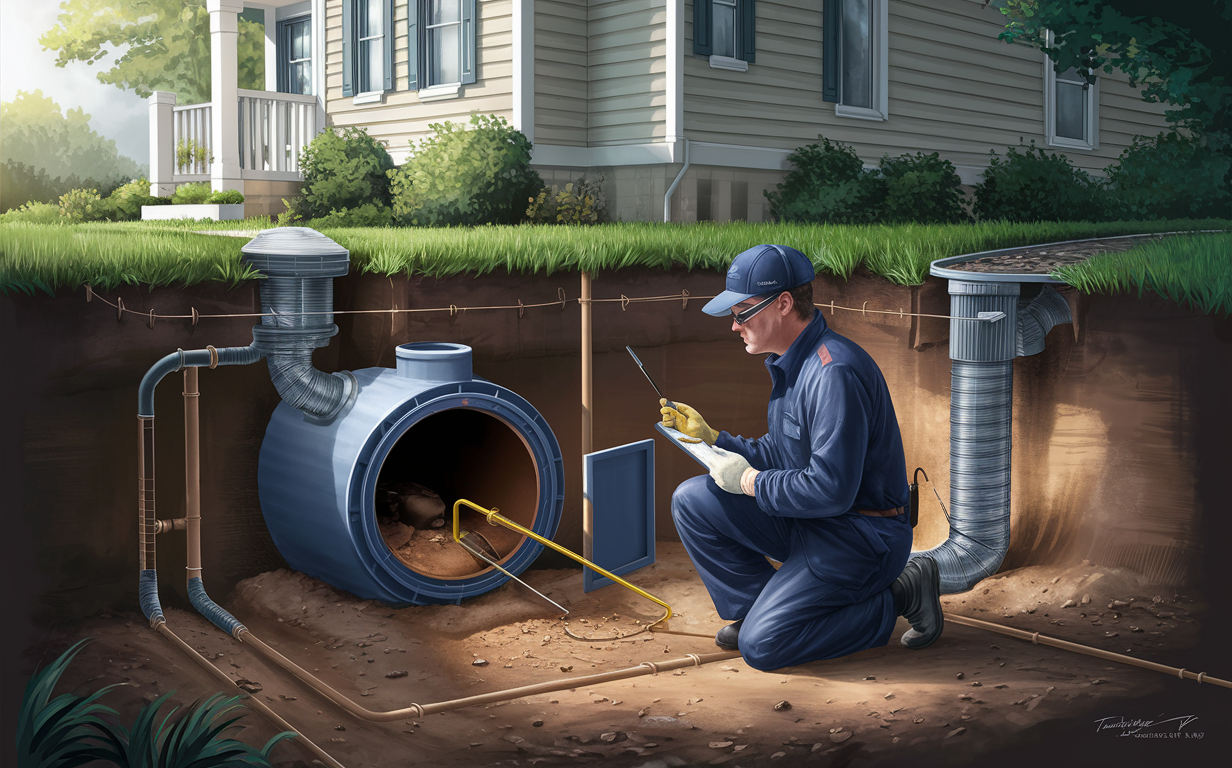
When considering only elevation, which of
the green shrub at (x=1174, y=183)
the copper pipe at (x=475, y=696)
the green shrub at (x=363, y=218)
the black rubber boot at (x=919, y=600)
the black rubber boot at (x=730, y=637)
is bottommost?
the copper pipe at (x=475, y=696)

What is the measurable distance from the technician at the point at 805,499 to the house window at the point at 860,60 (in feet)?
28.8

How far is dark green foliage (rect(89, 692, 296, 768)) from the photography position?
12.9 feet

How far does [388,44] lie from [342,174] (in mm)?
1872

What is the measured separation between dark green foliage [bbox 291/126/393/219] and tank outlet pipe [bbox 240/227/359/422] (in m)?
6.32

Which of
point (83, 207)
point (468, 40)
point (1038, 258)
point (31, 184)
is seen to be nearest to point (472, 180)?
point (468, 40)

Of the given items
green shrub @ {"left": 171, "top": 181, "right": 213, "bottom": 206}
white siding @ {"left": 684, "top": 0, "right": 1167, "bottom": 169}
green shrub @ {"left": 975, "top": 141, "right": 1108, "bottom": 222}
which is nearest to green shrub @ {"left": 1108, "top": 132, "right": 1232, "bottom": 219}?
green shrub @ {"left": 975, "top": 141, "right": 1108, "bottom": 222}

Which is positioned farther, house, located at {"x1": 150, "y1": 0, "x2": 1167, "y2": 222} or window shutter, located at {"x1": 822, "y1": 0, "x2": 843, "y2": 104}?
window shutter, located at {"x1": 822, "y1": 0, "x2": 843, "y2": 104}

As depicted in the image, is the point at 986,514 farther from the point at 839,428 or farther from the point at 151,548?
the point at 151,548

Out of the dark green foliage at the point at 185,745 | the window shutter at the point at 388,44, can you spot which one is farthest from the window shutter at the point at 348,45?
the dark green foliage at the point at 185,745

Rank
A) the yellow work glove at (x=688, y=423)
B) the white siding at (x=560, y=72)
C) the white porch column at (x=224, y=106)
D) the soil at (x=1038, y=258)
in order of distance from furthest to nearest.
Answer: the white porch column at (x=224, y=106) < the white siding at (x=560, y=72) < the soil at (x=1038, y=258) < the yellow work glove at (x=688, y=423)

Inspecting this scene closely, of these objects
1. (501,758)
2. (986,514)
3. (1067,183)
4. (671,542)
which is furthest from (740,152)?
(501,758)

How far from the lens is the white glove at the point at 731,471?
4.84 metres

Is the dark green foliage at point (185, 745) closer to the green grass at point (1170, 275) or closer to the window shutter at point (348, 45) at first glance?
the green grass at point (1170, 275)

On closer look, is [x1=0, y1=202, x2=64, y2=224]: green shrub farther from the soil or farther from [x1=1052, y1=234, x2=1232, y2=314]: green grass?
[x1=1052, y1=234, x2=1232, y2=314]: green grass
